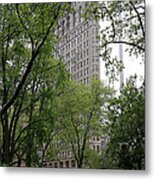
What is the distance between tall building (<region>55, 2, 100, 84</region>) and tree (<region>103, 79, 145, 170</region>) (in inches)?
7.8

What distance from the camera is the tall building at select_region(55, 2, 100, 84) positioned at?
2770 mm

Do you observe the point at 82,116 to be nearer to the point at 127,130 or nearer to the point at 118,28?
the point at 127,130

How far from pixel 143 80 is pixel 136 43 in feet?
0.65

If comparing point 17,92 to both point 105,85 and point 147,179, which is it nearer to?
point 105,85

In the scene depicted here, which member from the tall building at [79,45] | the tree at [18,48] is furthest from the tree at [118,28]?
the tree at [18,48]

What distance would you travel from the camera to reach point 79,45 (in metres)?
2.79

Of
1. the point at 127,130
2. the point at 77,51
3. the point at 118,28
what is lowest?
the point at 127,130

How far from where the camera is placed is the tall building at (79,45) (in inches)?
109

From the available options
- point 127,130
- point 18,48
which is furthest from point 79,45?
point 127,130

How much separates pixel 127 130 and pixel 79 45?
52 cm

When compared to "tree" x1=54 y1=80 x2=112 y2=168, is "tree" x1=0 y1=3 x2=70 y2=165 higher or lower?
higher

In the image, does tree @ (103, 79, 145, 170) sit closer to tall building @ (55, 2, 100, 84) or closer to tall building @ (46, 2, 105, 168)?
tall building @ (46, 2, 105, 168)

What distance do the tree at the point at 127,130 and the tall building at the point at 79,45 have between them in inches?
7.8

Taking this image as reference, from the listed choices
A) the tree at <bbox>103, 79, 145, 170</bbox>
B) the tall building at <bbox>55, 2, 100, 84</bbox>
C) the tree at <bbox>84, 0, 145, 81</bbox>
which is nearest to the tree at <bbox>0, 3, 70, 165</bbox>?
the tall building at <bbox>55, 2, 100, 84</bbox>
